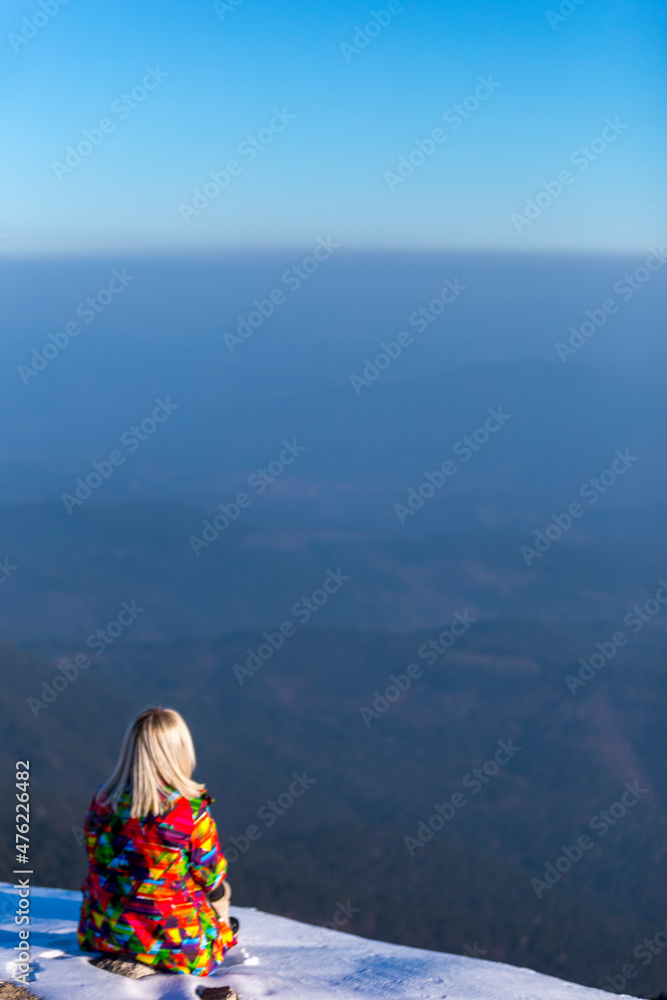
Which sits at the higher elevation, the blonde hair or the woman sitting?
the blonde hair

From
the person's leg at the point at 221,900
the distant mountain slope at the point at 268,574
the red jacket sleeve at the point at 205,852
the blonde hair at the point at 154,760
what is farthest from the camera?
the distant mountain slope at the point at 268,574

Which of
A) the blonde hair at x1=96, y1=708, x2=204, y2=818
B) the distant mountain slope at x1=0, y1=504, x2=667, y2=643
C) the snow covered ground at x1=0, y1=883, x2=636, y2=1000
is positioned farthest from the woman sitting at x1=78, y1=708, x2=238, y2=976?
the distant mountain slope at x1=0, y1=504, x2=667, y2=643

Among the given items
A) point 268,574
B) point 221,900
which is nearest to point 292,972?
point 221,900

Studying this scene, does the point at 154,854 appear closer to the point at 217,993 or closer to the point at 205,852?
the point at 205,852

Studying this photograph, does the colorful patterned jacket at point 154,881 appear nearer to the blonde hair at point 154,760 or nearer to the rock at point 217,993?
the blonde hair at point 154,760

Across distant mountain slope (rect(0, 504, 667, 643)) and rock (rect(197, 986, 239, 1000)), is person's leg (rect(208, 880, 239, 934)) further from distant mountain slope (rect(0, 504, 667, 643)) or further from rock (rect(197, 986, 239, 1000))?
distant mountain slope (rect(0, 504, 667, 643))

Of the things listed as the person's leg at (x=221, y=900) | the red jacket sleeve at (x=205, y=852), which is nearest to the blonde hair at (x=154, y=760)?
the red jacket sleeve at (x=205, y=852)
